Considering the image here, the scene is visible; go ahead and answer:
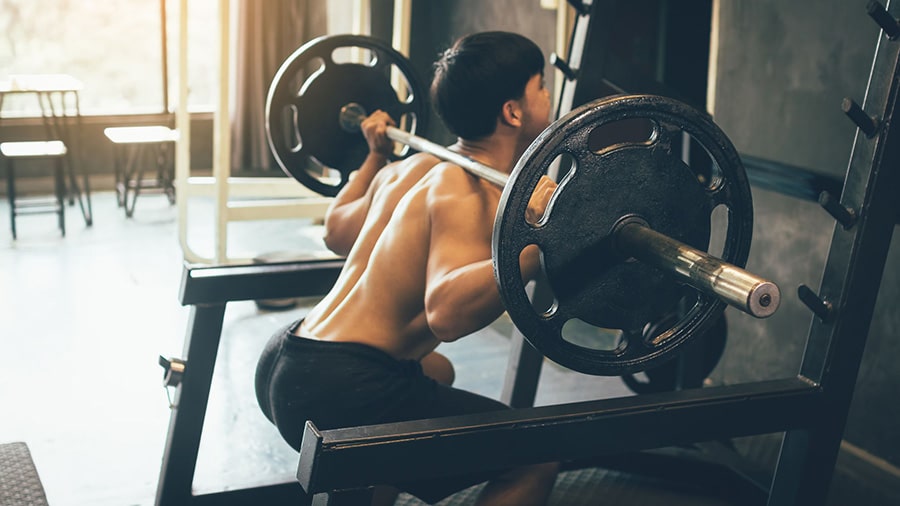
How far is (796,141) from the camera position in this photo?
2.55 metres

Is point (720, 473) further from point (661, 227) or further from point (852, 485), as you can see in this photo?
point (661, 227)

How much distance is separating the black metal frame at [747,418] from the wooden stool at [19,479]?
1076mm

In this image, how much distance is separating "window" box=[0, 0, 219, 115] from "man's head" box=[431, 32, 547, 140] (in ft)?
14.8

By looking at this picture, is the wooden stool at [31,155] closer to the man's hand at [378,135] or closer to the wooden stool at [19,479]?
the wooden stool at [19,479]

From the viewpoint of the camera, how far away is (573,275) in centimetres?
132

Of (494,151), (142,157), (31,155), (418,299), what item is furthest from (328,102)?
(142,157)

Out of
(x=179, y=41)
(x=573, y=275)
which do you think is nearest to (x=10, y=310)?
(x=179, y=41)

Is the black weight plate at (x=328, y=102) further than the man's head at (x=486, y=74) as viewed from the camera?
Yes

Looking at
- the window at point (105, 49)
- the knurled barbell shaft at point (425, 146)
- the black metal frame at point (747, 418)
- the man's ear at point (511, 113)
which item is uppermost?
the man's ear at point (511, 113)

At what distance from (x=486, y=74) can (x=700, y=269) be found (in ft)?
2.00

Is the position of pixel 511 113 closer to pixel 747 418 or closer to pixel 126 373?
pixel 747 418

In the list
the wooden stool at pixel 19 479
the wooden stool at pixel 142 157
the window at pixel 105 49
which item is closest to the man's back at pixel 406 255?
the wooden stool at pixel 19 479

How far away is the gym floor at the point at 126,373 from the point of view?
2309 millimetres

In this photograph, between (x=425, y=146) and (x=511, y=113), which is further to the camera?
(x=425, y=146)
